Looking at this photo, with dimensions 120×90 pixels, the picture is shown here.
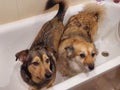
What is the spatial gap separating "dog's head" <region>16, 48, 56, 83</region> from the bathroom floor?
181 millimetres

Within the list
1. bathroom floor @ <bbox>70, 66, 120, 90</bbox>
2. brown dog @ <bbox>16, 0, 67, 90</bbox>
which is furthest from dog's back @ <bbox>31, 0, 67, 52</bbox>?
bathroom floor @ <bbox>70, 66, 120, 90</bbox>

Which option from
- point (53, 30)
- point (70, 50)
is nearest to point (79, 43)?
point (70, 50)

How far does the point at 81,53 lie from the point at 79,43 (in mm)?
81

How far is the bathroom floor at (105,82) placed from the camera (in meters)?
1.21

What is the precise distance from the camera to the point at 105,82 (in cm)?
134

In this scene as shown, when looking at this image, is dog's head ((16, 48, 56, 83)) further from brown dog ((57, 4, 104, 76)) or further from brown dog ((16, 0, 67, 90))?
brown dog ((57, 4, 104, 76))

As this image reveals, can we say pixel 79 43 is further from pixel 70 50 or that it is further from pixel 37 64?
pixel 37 64

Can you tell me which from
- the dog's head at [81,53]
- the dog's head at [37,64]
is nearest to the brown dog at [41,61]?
the dog's head at [37,64]

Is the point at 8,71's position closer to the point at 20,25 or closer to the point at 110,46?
the point at 20,25

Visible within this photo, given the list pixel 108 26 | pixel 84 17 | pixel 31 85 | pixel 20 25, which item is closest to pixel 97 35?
pixel 108 26

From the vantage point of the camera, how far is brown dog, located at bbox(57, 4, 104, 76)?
1231mm

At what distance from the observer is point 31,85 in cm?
121

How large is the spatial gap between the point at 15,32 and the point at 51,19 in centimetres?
27

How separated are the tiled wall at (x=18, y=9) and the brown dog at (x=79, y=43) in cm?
26
